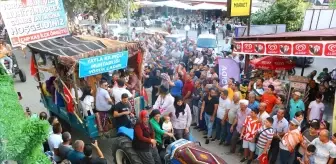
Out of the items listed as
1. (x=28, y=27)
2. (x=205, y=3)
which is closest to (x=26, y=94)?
(x=28, y=27)

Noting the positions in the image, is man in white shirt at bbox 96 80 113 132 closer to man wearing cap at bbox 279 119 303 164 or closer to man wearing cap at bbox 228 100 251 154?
man wearing cap at bbox 228 100 251 154

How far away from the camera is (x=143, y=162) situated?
5945mm

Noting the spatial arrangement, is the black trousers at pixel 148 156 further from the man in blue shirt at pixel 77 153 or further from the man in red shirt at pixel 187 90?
the man in red shirt at pixel 187 90

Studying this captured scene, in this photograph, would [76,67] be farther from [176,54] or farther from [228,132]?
[176,54]

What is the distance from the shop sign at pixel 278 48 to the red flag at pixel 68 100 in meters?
5.14

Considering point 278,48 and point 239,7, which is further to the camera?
point 239,7

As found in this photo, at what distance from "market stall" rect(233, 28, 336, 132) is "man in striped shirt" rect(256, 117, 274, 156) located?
63.8 inches

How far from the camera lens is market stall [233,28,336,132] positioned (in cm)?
720

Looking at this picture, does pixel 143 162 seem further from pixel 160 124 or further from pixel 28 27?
pixel 28 27

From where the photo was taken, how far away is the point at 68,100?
24.0 feet

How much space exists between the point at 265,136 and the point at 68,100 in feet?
14.2

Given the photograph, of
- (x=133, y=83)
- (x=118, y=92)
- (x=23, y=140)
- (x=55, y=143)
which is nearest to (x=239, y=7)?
(x=133, y=83)

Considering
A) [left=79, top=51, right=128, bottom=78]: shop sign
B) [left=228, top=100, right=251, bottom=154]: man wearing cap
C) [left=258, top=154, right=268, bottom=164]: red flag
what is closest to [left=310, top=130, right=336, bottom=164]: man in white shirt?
[left=258, top=154, right=268, bottom=164]: red flag

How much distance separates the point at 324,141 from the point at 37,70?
22.1 ft
